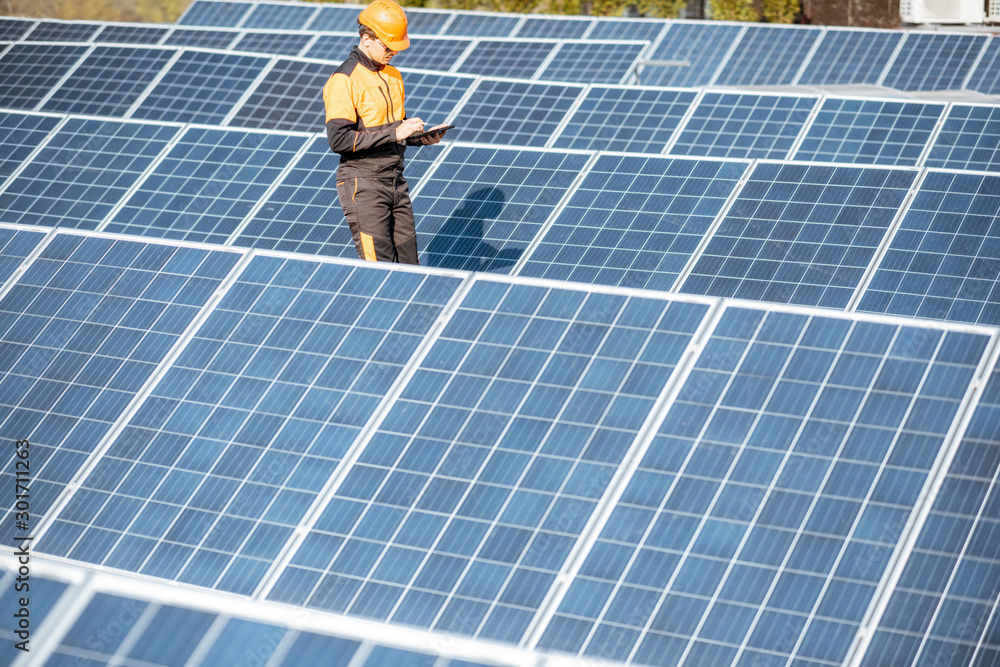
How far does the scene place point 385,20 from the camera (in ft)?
26.6

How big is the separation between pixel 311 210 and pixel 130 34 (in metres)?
13.7

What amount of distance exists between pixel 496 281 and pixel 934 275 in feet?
15.0

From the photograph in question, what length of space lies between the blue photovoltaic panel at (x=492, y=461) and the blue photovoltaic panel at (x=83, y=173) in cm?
733

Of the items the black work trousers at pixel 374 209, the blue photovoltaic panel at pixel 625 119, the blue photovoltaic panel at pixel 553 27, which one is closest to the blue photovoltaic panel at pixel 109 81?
the blue photovoltaic panel at pixel 625 119

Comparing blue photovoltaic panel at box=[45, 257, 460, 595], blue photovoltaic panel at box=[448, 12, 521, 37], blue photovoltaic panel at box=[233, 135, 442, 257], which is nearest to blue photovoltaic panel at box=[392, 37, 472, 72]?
blue photovoltaic panel at box=[448, 12, 521, 37]

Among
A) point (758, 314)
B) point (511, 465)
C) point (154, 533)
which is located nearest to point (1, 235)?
point (154, 533)

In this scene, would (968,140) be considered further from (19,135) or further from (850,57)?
(19,135)

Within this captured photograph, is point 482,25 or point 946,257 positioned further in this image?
point 482,25

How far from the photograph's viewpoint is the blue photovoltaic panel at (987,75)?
18812mm

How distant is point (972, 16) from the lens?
2348cm

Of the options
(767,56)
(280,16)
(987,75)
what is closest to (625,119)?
(767,56)

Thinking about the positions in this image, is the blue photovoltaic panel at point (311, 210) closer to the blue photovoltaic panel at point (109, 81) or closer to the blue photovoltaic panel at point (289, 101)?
A: the blue photovoltaic panel at point (289, 101)

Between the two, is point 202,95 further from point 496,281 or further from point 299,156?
point 496,281

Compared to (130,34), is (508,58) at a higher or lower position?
lower
